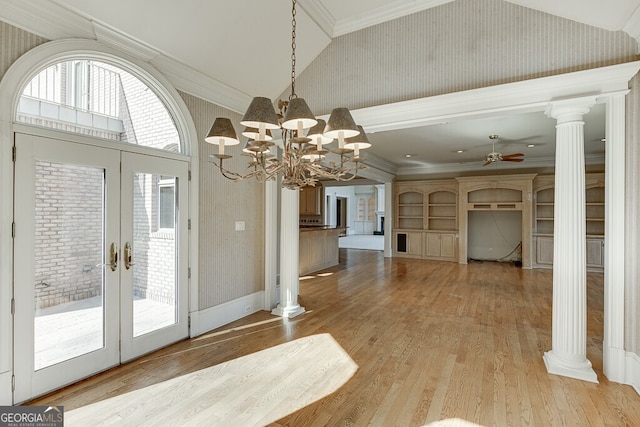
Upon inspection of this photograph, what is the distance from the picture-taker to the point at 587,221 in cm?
784

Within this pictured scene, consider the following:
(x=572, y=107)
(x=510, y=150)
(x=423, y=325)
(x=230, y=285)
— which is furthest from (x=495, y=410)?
(x=510, y=150)

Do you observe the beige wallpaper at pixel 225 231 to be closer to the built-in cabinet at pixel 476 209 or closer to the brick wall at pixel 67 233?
the brick wall at pixel 67 233

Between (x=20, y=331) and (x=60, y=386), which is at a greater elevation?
(x=20, y=331)

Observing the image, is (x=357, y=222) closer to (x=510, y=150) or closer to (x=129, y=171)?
(x=510, y=150)

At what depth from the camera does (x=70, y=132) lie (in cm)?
253

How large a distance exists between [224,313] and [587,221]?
29.2ft

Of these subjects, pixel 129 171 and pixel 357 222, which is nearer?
pixel 129 171

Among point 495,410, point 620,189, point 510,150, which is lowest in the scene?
point 495,410

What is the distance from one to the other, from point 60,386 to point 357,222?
1768 cm

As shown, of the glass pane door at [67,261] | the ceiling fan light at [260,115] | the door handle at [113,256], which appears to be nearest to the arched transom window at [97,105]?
the glass pane door at [67,261]

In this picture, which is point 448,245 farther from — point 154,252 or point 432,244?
point 154,252

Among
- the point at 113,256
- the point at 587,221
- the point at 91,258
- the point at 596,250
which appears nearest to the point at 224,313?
the point at 113,256

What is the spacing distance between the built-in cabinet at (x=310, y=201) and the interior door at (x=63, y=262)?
735 cm

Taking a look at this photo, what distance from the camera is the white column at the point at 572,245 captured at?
2.73m
